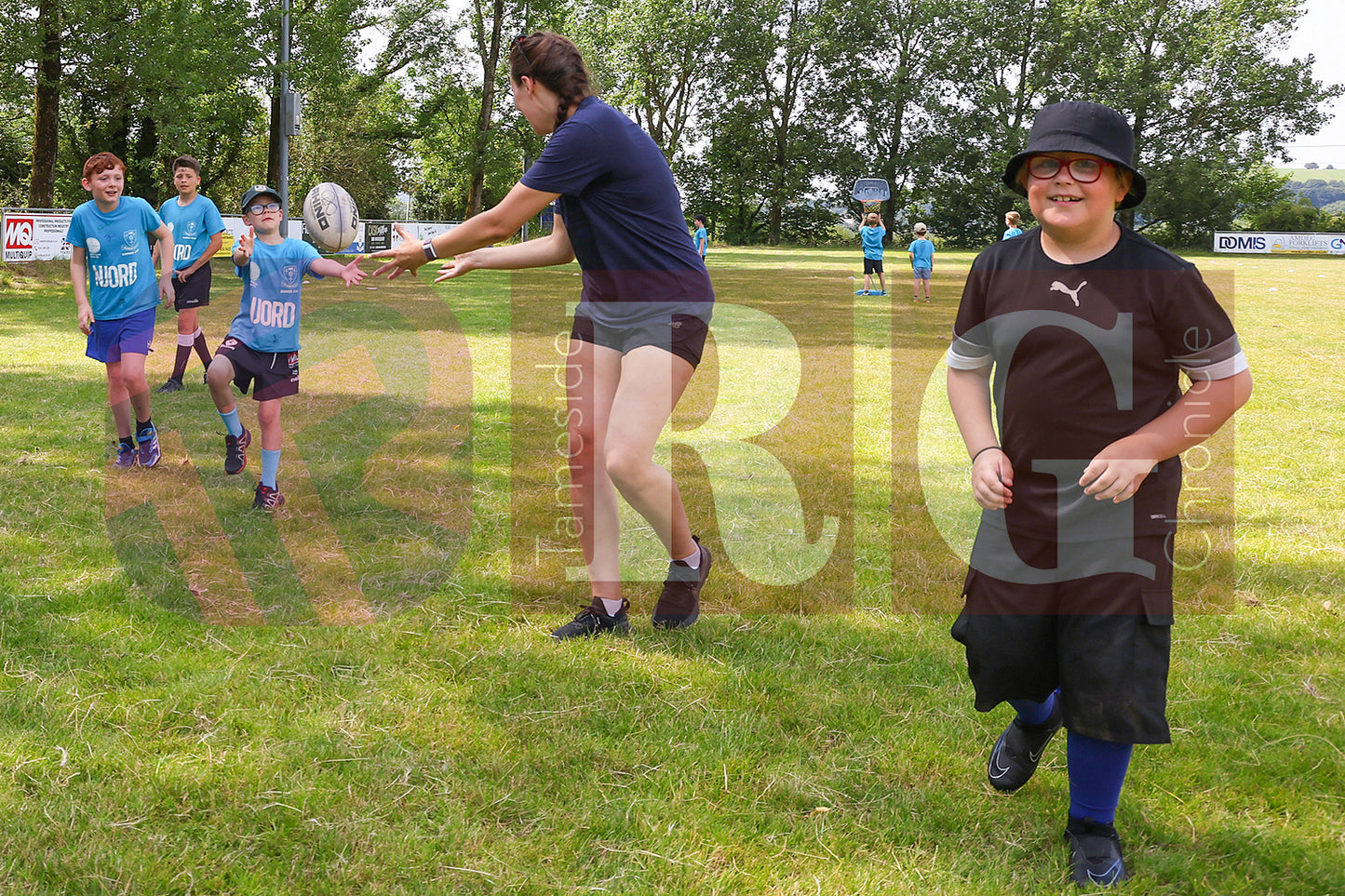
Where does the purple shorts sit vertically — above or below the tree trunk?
below

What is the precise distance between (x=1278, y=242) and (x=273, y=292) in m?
54.3

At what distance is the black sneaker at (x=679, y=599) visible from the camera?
438 cm

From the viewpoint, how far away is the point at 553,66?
381 centimetres

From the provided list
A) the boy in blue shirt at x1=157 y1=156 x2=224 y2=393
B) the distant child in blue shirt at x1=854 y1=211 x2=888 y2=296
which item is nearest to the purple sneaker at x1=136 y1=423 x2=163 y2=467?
the boy in blue shirt at x1=157 y1=156 x2=224 y2=393

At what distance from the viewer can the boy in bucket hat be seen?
251 centimetres

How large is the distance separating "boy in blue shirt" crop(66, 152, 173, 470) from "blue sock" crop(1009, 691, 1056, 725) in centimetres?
592

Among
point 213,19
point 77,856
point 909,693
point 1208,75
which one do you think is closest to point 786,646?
point 909,693

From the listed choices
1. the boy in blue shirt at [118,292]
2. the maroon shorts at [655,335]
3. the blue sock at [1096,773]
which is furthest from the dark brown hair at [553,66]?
→ the boy in blue shirt at [118,292]

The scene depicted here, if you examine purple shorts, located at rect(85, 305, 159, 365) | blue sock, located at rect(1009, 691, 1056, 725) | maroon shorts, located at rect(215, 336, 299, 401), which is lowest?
blue sock, located at rect(1009, 691, 1056, 725)

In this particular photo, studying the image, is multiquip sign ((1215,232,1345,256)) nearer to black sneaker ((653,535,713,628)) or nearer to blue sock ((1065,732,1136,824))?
black sneaker ((653,535,713,628))

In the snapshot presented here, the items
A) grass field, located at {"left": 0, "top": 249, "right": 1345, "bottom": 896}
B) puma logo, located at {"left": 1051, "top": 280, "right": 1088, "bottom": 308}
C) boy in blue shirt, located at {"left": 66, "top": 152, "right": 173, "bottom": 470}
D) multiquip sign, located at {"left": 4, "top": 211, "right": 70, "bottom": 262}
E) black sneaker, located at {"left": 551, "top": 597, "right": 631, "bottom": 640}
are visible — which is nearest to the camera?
puma logo, located at {"left": 1051, "top": 280, "right": 1088, "bottom": 308}

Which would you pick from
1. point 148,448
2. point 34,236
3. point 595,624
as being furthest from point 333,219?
point 34,236

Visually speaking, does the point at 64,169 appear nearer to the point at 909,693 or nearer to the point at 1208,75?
the point at 909,693

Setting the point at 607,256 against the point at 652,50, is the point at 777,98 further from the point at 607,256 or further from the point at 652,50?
the point at 607,256
